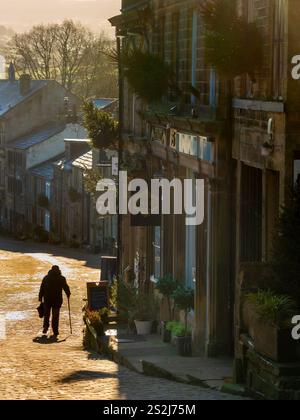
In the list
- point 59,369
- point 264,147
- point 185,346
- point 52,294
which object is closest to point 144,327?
point 52,294

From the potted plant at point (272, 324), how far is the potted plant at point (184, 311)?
5.81 m

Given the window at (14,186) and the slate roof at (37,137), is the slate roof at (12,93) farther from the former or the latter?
the window at (14,186)

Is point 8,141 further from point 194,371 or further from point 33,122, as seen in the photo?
point 194,371

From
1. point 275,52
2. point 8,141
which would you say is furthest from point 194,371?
point 8,141

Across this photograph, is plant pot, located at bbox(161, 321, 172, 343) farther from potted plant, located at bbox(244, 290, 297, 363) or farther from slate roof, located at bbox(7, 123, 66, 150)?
slate roof, located at bbox(7, 123, 66, 150)

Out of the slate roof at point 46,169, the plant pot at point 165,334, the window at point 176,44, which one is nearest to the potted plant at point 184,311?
the plant pot at point 165,334

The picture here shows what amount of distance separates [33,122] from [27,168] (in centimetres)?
832

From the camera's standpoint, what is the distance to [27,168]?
8144 centimetres

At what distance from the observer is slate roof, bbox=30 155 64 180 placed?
76456mm

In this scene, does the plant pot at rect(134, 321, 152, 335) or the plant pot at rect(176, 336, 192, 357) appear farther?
the plant pot at rect(134, 321, 152, 335)

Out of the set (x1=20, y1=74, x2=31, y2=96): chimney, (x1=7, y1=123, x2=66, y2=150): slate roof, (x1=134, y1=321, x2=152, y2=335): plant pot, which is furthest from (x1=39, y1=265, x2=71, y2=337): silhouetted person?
(x1=20, y1=74, x2=31, y2=96): chimney

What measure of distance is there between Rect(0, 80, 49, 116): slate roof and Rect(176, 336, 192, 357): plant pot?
69.8 meters

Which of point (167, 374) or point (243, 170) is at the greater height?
point (243, 170)

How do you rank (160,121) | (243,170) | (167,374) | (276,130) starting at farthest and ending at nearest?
(160,121), (243,170), (167,374), (276,130)
